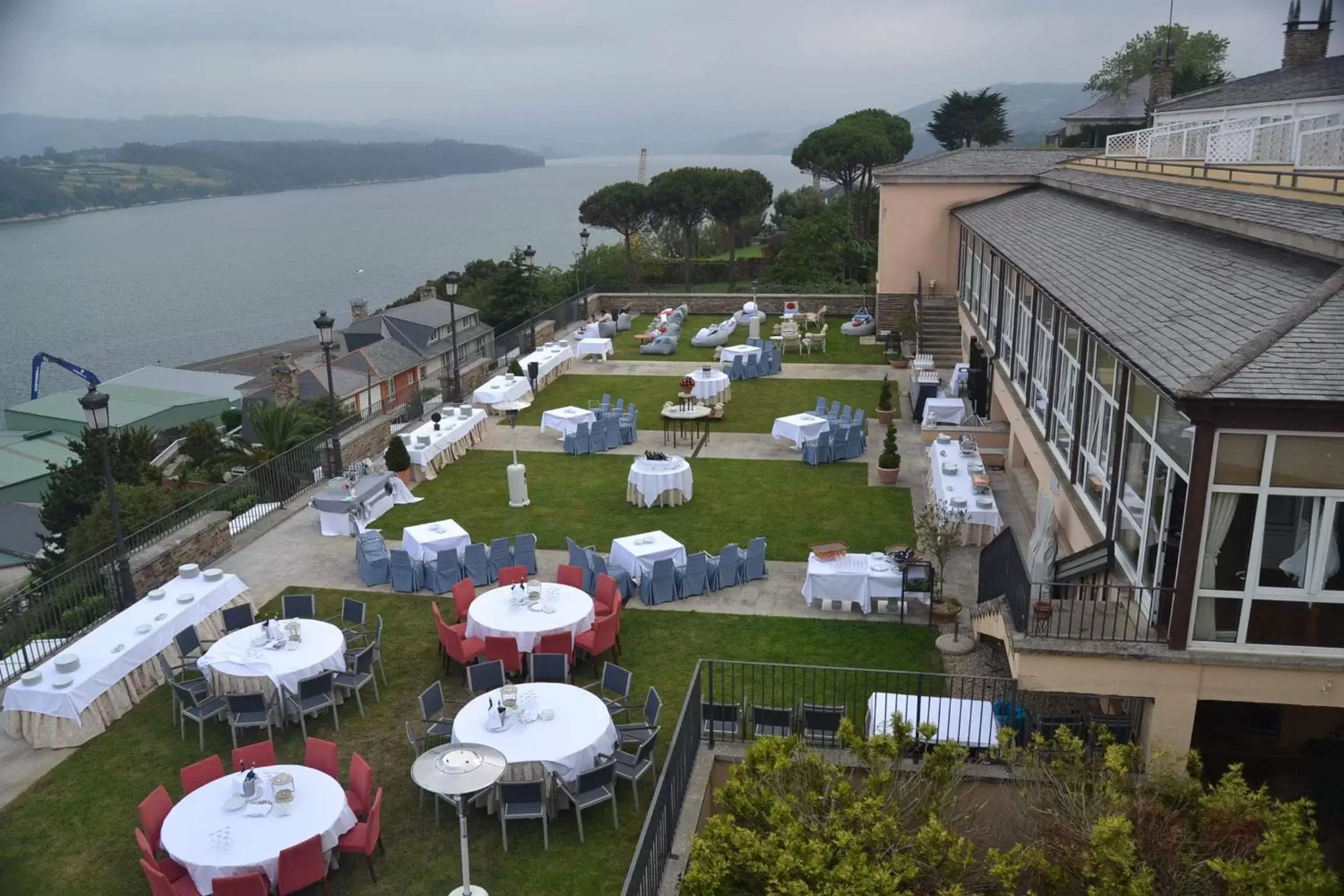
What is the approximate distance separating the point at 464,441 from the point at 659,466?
551cm

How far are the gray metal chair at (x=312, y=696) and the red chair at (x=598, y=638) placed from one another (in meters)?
2.76

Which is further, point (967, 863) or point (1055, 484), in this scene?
point (1055, 484)

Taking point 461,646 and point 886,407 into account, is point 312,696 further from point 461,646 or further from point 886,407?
point 886,407

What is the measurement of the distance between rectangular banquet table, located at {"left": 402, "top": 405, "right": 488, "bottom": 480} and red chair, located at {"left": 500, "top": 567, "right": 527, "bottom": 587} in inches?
241

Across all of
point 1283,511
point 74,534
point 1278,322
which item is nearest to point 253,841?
point 1283,511

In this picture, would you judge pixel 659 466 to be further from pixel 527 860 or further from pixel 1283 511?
pixel 1283 511

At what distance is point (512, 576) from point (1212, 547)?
8231 millimetres

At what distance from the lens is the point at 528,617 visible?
1127cm

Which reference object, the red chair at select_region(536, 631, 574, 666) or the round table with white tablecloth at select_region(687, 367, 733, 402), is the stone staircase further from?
the red chair at select_region(536, 631, 574, 666)

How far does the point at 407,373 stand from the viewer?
58344 mm

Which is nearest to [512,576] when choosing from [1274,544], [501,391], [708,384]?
[1274,544]

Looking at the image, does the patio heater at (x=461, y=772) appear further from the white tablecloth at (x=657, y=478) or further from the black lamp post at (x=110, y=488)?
the white tablecloth at (x=657, y=478)

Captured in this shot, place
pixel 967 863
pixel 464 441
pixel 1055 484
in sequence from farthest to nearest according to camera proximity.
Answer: pixel 464 441
pixel 1055 484
pixel 967 863

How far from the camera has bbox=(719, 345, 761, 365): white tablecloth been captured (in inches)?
1032
